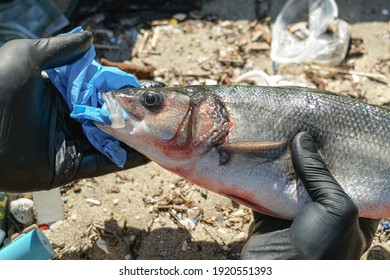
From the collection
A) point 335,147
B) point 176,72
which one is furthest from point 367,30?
point 335,147

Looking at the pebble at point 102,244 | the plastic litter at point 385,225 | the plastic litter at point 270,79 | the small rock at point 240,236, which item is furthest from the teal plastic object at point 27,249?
the plastic litter at point 385,225

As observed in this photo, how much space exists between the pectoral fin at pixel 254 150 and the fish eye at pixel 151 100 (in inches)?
21.0

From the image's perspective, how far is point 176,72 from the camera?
6.01 m

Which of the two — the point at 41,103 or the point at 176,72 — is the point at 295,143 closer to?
the point at 41,103

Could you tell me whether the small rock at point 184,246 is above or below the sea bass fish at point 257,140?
below

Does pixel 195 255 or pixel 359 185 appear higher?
pixel 359 185

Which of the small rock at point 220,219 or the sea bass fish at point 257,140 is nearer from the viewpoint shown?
the sea bass fish at point 257,140

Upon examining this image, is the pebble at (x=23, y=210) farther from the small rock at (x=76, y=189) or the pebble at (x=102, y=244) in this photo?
the pebble at (x=102, y=244)

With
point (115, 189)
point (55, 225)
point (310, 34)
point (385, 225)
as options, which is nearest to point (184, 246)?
point (115, 189)

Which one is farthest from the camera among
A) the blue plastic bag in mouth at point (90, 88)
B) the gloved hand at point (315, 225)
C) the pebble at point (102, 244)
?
the pebble at point (102, 244)

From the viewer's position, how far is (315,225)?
359 centimetres

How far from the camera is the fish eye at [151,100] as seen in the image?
3.87 meters

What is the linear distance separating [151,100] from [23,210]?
1674 millimetres
